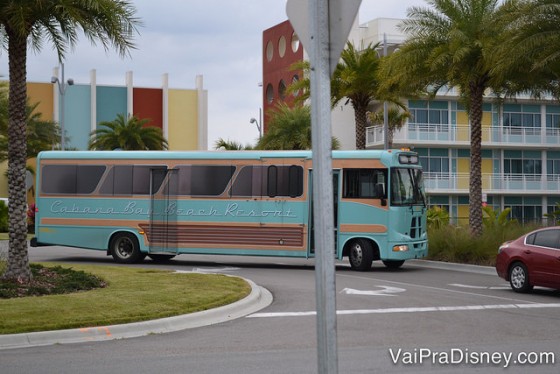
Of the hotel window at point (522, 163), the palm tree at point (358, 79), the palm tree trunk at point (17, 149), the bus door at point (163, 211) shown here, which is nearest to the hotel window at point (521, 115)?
the hotel window at point (522, 163)

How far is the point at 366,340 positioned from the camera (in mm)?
11867

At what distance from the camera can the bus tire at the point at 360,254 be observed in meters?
23.3

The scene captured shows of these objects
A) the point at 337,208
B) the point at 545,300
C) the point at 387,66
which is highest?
the point at 387,66

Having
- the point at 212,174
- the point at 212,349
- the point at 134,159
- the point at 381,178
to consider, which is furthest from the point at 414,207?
the point at 212,349

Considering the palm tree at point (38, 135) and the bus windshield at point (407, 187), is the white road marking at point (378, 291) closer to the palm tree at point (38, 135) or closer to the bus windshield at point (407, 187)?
the bus windshield at point (407, 187)

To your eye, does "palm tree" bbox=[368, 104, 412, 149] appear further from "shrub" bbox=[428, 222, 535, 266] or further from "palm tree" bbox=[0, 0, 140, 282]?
"palm tree" bbox=[0, 0, 140, 282]

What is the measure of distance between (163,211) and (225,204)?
1.97 m

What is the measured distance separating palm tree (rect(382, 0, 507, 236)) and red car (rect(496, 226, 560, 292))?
958 centimetres

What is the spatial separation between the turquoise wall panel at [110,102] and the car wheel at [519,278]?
61.6 m

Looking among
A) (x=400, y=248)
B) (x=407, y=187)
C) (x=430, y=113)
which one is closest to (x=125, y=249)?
(x=400, y=248)

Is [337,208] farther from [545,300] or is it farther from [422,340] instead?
[422,340]

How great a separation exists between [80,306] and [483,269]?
1405cm

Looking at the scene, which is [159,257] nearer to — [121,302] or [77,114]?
[121,302]

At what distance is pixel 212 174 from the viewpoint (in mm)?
24969
